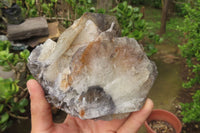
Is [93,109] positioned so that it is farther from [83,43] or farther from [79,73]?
[83,43]

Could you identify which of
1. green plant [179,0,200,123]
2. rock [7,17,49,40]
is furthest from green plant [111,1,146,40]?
rock [7,17,49,40]

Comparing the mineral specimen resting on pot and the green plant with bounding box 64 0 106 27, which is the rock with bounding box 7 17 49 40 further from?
the mineral specimen resting on pot

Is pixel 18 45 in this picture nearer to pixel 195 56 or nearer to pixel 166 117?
pixel 166 117

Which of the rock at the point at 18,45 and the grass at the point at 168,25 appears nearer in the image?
the rock at the point at 18,45

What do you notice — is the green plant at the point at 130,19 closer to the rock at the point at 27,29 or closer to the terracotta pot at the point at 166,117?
the terracotta pot at the point at 166,117

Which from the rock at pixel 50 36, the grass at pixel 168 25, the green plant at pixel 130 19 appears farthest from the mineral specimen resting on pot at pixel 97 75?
the grass at pixel 168 25

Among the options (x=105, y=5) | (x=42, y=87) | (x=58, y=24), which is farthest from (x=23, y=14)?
(x=42, y=87)

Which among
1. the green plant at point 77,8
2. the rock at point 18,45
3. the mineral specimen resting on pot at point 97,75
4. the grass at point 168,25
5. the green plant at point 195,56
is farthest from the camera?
the grass at point 168,25
